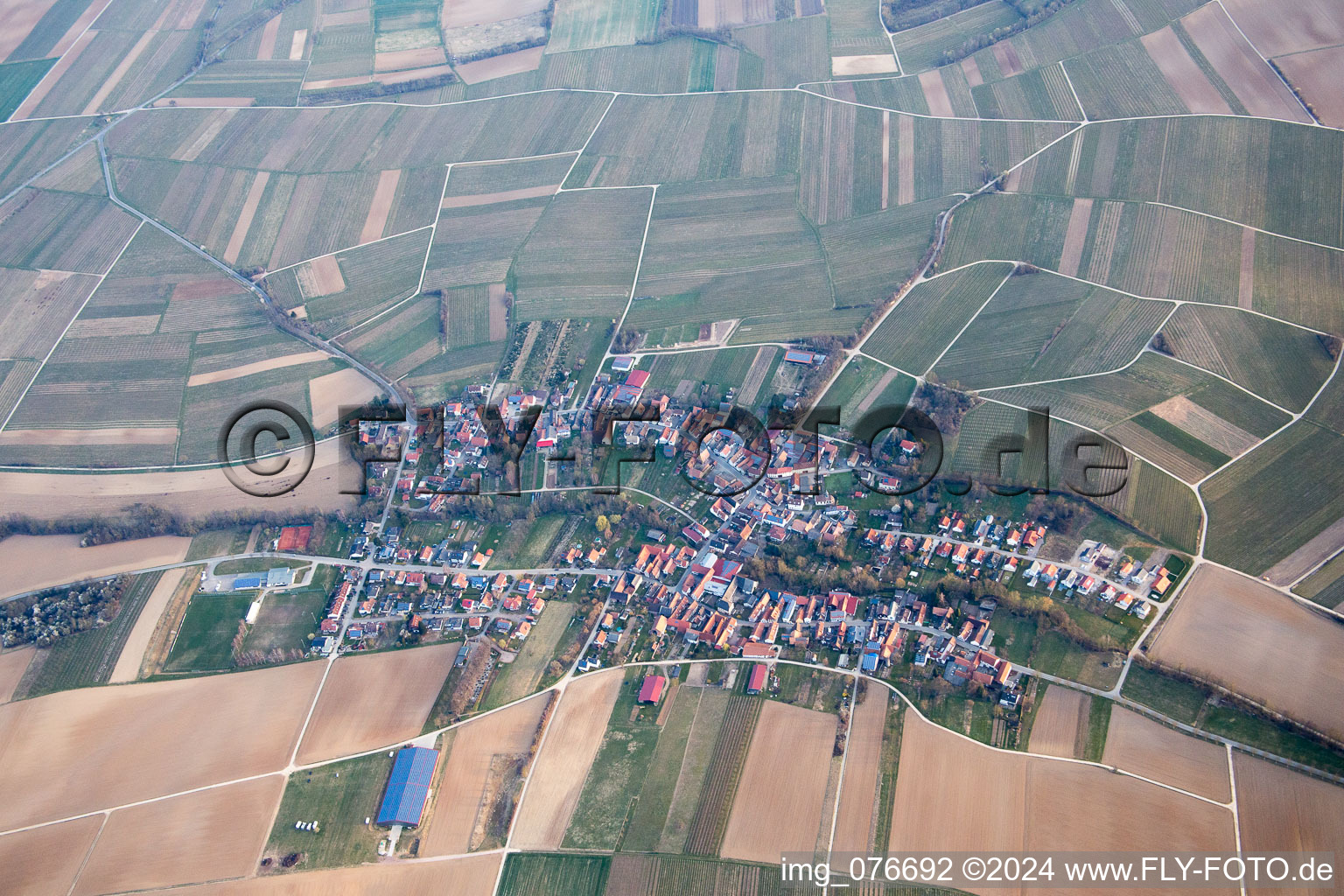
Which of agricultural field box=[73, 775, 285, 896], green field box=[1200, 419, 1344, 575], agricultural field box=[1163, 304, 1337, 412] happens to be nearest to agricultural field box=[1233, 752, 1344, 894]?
green field box=[1200, 419, 1344, 575]

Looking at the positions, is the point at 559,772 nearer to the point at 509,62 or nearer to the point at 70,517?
the point at 70,517

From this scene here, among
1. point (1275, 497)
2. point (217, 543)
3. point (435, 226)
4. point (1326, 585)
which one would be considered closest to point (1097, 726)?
point (1326, 585)

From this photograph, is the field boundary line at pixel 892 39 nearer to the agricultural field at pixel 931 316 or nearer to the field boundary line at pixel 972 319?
the agricultural field at pixel 931 316

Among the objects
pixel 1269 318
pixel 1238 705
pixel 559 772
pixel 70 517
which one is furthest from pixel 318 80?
pixel 1238 705

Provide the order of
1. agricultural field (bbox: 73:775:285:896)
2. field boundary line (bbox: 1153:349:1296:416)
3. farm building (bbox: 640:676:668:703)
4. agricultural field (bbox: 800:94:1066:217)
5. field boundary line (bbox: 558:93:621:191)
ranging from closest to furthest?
agricultural field (bbox: 73:775:285:896) < farm building (bbox: 640:676:668:703) < field boundary line (bbox: 1153:349:1296:416) < agricultural field (bbox: 800:94:1066:217) < field boundary line (bbox: 558:93:621:191)

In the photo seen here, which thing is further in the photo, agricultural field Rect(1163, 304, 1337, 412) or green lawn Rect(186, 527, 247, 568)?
green lawn Rect(186, 527, 247, 568)

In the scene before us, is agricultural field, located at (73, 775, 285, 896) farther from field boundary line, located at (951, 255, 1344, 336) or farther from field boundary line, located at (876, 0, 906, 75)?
field boundary line, located at (876, 0, 906, 75)

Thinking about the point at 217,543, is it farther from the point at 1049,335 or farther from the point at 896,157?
the point at 896,157
